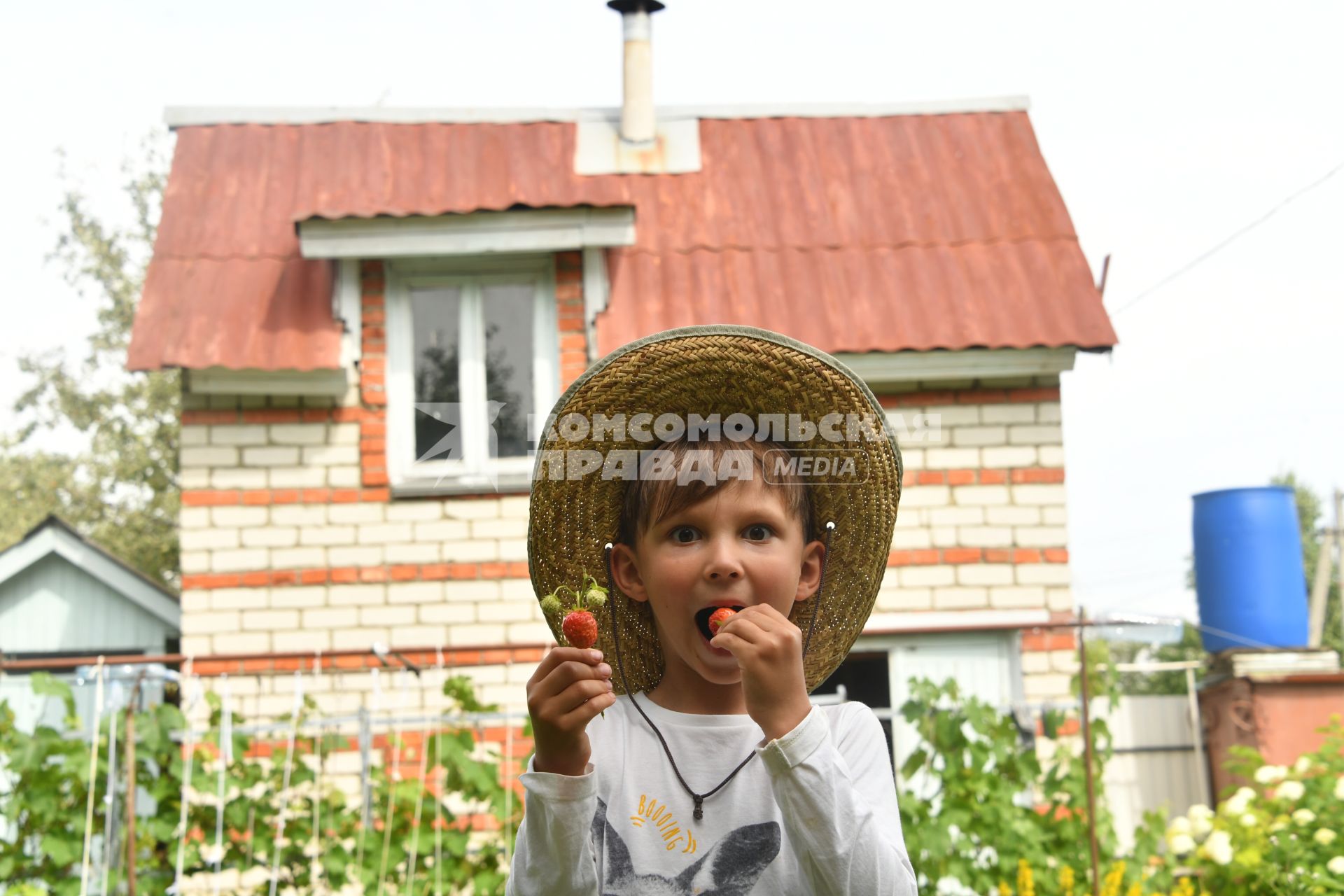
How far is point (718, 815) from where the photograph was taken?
2031mm

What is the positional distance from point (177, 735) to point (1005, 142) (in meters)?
6.04

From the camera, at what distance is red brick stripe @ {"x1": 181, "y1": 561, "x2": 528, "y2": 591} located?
7.29 m

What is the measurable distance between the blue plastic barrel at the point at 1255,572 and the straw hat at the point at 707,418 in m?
8.67

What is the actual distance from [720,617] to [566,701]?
279mm

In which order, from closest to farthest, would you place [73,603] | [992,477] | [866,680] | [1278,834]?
[1278,834]
[992,477]
[866,680]
[73,603]

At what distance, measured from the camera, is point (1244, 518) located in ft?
33.2

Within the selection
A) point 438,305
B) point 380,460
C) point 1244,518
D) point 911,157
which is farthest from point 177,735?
point 1244,518

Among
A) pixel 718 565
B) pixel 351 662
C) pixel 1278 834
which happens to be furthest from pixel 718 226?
pixel 718 565

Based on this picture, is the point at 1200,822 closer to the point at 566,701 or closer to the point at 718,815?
the point at 718,815

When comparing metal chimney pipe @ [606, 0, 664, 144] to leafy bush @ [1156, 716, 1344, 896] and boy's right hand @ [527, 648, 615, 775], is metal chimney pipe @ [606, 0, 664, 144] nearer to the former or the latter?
leafy bush @ [1156, 716, 1344, 896]

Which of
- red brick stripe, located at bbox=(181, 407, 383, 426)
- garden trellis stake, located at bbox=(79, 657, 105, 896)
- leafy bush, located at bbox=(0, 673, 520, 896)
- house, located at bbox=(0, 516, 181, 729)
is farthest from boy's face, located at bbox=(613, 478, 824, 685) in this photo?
house, located at bbox=(0, 516, 181, 729)

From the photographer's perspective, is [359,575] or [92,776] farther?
[359,575]

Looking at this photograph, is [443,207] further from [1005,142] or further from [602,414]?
[602,414]

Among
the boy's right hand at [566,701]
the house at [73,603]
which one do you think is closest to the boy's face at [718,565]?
the boy's right hand at [566,701]
